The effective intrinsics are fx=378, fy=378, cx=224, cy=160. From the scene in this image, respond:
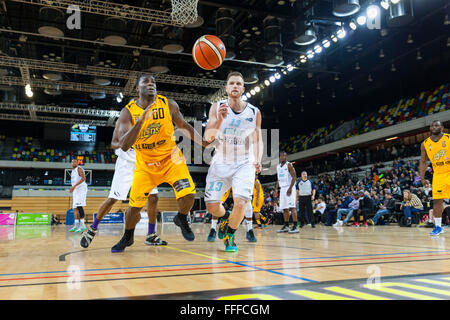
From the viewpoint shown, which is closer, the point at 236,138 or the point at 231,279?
the point at 231,279

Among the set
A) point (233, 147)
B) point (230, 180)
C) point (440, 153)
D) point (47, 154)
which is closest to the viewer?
point (233, 147)

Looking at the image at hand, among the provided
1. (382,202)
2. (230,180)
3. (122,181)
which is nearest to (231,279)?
(230,180)

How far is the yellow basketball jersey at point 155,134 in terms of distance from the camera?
170 inches

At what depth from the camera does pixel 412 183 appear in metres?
14.8

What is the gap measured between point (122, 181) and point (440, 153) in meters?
5.72

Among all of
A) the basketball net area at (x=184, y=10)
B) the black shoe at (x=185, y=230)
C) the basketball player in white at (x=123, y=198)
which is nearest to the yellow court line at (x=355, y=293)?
the black shoe at (x=185, y=230)

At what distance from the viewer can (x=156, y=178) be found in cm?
452

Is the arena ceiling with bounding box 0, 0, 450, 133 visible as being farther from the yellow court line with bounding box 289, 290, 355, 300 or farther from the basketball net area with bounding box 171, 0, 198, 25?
the yellow court line with bounding box 289, 290, 355, 300

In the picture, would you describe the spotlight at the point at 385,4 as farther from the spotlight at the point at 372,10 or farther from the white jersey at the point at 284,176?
the white jersey at the point at 284,176

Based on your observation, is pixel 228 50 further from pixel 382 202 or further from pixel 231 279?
pixel 231 279

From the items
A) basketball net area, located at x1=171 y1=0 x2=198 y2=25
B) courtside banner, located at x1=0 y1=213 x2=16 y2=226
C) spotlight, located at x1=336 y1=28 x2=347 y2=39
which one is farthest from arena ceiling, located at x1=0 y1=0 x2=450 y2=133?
courtside banner, located at x1=0 y1=213 x2=16 y2=226

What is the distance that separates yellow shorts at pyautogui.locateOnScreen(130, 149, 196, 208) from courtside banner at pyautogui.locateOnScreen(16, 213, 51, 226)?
62.3 feet

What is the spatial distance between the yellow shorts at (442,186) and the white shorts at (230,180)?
4.37 m

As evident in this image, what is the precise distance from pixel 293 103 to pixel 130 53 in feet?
44.9
